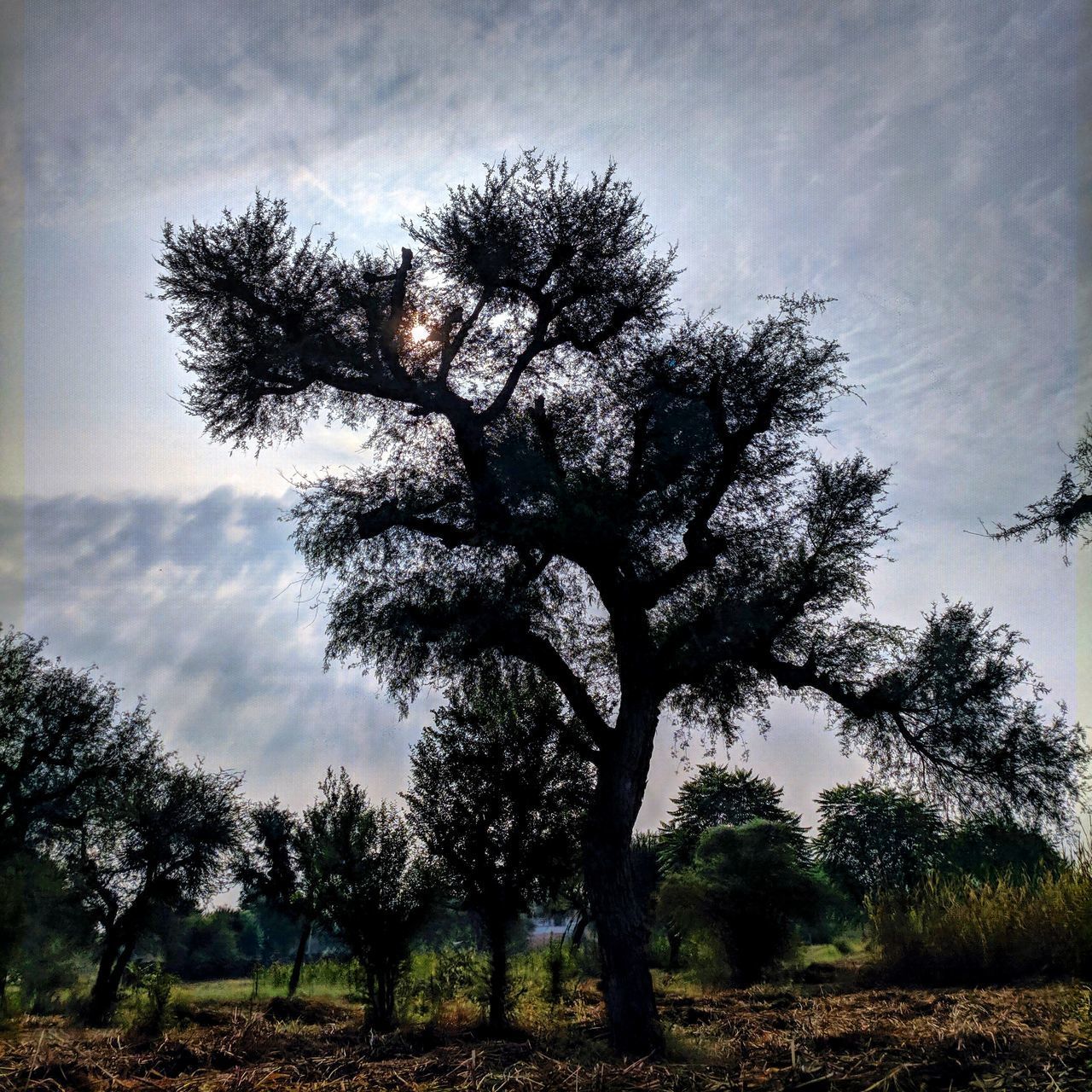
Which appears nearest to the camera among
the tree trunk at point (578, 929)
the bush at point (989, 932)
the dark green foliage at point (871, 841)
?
the bush at point (989, 932)

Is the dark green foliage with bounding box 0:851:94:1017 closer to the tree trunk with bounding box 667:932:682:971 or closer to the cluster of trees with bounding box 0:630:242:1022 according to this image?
the cluster of trees with bounding box 0:630:242:1022

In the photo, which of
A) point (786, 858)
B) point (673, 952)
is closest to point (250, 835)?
point (673, 952)

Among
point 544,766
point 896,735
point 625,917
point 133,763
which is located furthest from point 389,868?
point 133,763

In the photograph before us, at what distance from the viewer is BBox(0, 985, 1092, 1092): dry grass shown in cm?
557

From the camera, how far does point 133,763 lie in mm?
24672

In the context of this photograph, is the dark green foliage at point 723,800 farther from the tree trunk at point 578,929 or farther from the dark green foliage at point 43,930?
the dark green foliage at point 43,930

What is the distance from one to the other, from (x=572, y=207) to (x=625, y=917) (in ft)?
40.4

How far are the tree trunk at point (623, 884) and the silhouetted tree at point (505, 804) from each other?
3.68 meters

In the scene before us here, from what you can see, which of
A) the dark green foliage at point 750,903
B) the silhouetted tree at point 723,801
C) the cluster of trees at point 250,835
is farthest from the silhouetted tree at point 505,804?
the silhouetted tree at point 723,801

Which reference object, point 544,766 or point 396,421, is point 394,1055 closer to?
point 544,766

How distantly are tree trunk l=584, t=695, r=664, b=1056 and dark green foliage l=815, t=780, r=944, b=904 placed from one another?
1398 inches

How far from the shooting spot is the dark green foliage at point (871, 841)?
4147 cm

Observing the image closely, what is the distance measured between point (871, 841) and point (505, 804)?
122 ft

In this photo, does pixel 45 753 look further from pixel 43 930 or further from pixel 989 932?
pixel 989 932
